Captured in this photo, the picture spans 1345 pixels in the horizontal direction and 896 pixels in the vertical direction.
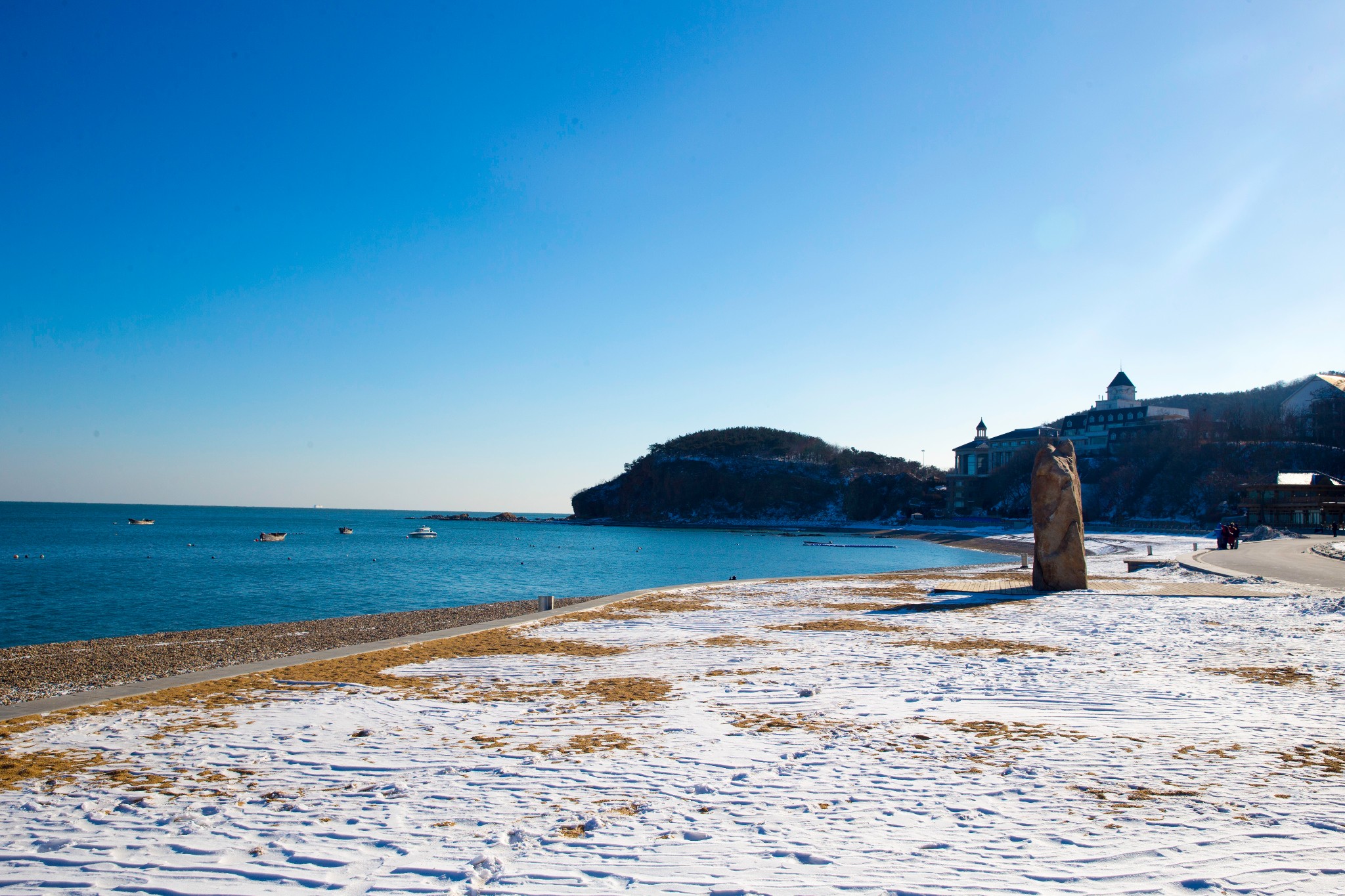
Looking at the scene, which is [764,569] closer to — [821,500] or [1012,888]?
[1012,888]

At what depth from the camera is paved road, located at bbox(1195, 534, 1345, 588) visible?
2073 centimetres

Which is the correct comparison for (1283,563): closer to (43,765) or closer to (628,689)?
(628,689)

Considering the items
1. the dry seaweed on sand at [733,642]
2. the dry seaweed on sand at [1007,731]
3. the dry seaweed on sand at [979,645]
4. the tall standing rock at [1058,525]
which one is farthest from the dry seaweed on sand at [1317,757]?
the tall standing rock at [1058,525]

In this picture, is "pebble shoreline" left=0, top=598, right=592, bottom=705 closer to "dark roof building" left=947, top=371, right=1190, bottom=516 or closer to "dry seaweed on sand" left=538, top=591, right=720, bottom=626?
"dry seaweed on sand" left=538, top=591, right=720, bottom=626

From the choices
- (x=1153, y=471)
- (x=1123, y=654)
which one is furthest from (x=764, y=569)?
(x=1153, y=471)

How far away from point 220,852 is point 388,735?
2.44 metres

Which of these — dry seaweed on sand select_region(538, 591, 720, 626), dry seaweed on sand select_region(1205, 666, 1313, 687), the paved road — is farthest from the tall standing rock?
dry seaweed on sand select_region(1205, 666, 1313, 687)

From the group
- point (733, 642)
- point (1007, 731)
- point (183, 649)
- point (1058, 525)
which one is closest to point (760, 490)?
point (1058, 525)

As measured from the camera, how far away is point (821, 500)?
412ft

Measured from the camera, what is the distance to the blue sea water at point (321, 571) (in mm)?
25359

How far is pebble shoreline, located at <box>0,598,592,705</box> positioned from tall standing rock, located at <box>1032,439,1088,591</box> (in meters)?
11.6

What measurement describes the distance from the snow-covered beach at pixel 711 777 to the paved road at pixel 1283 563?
12673 mm

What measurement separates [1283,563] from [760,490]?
104 m

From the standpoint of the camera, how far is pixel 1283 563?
25.6 metres
